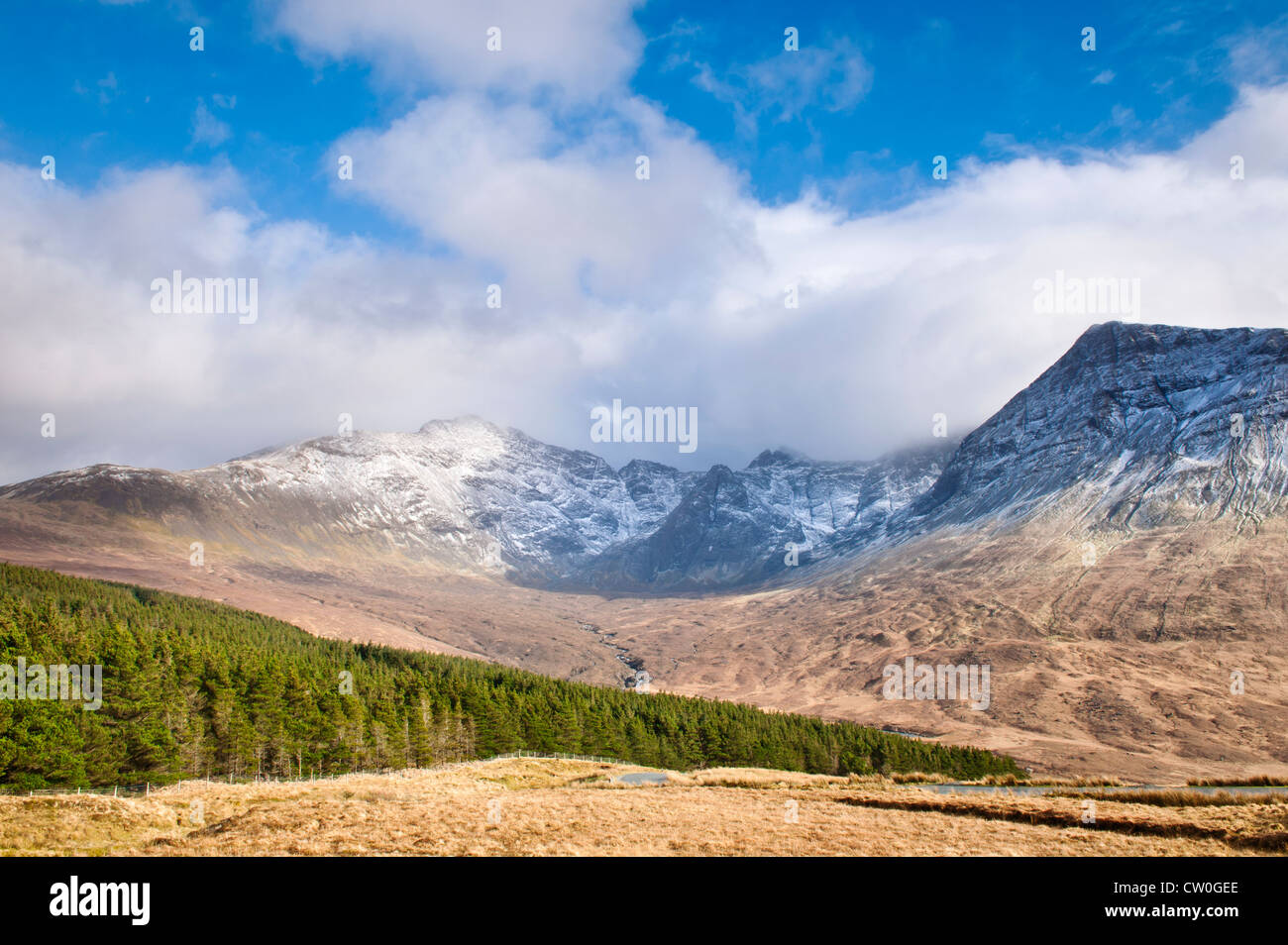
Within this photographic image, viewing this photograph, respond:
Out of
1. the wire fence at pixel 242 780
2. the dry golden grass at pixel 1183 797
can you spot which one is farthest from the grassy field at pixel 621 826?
the wire fence at pixel 242 780

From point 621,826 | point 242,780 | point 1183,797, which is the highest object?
point 621,826

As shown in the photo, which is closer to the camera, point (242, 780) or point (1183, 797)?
point (1183, 797)

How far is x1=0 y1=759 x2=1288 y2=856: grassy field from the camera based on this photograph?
24891 mm

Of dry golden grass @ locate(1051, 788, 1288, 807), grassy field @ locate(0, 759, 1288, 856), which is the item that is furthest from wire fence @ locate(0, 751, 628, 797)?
dry golden grass @ locate(1051, 788, 1288, 807)

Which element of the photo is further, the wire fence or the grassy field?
the wire fence

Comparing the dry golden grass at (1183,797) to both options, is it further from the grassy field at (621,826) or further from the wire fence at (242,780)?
the wire fence at (242,780)

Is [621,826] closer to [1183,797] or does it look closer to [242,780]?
[1183,797]

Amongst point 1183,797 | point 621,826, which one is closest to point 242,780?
point 621,826

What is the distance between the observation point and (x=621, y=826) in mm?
30781

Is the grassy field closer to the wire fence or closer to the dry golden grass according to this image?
→ the dry golden grass

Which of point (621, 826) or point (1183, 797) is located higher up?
point (621, 826)
